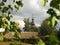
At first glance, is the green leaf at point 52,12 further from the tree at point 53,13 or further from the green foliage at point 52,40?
the green foliage at point 52,40

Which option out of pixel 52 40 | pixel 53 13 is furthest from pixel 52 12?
pixel 52 40

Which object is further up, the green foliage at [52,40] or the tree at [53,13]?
the tree at [53,13]

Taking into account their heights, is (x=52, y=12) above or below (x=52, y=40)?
above

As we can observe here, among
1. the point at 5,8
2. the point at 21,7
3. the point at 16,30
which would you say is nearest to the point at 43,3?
the point at 16,30

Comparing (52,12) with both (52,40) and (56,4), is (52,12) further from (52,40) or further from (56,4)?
(52,40)

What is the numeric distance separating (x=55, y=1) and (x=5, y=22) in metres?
1.84

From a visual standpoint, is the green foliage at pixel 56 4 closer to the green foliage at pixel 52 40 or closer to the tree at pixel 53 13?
the tree at pixel 53 13

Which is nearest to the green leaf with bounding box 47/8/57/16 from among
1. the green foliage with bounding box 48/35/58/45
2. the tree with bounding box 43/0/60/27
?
the tree with bounding box 43/0/60/27

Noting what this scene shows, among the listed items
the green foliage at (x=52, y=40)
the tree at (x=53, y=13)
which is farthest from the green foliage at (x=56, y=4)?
the green foliage at (x=52, y=40)

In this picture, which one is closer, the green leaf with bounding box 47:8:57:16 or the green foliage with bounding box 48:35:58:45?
the green foliage with bounding box 48:35:58:45

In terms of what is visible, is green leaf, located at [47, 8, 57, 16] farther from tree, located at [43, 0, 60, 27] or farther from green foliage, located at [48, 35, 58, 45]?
green foliage, located at [48, 35, 58, 45]

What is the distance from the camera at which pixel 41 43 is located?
1183mm

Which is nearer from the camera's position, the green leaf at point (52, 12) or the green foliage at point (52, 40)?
the green foliage at point (52, 40)

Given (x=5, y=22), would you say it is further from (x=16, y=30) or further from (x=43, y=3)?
(x=43, y=3)
